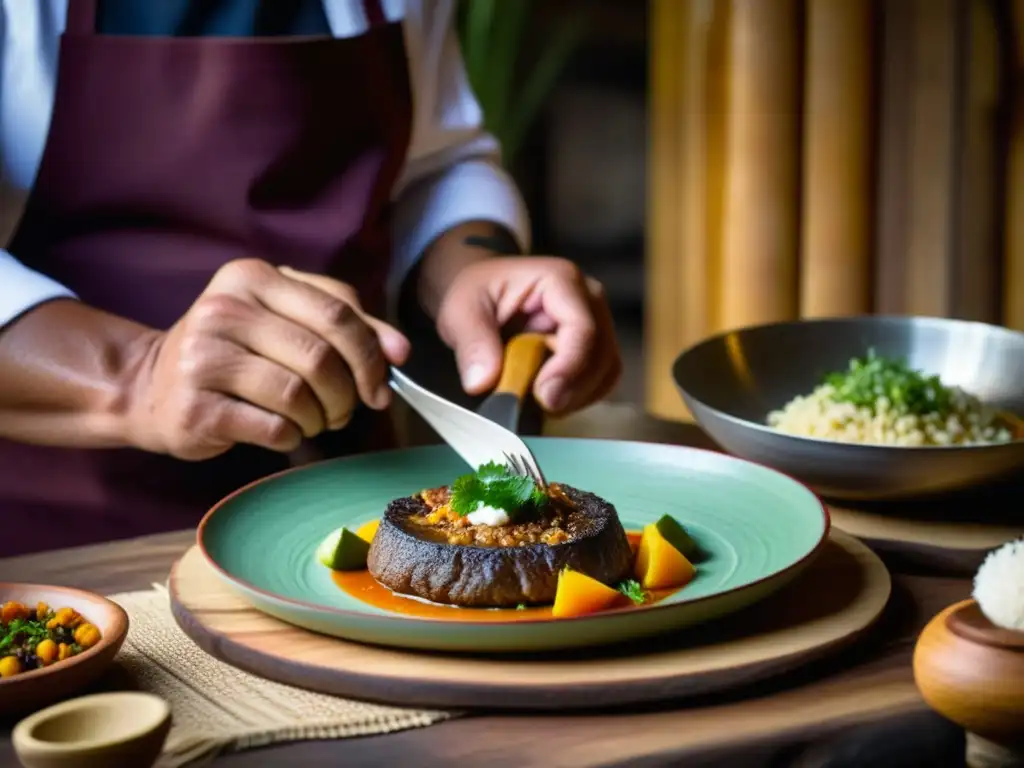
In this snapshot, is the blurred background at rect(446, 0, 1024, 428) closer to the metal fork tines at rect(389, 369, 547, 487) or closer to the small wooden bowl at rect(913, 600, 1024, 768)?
the metal fork tines at rect(389, 369, 547, 487)

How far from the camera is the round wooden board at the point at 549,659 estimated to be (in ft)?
2.97

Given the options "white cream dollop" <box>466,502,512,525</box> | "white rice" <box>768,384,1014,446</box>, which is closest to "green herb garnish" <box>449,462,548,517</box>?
"white cream dollop" <box>466,502,512,525</box>

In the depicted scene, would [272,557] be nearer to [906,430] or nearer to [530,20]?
[906,430]

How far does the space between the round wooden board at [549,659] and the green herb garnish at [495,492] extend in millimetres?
200

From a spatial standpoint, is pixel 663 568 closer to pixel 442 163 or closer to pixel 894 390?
pixel 894 390

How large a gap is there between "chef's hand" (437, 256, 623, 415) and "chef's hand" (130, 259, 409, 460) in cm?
21

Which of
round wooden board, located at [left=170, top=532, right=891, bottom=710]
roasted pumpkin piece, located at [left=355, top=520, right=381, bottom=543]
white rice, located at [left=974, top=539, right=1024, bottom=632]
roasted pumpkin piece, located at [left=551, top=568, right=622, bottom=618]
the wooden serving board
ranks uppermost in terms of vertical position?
white rice, located at [left=974, top=539, right=1024, bottom=632]

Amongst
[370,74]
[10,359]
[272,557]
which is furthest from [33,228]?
[272,557]

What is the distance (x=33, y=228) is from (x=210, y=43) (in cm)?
34

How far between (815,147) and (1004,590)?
2406mm

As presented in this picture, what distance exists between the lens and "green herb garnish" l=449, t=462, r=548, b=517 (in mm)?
1143

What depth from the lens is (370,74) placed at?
1.88 m

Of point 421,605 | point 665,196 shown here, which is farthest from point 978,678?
point 665,196

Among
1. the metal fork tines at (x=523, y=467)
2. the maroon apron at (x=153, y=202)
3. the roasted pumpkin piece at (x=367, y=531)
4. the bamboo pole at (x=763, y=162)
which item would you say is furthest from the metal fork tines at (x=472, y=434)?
the bamboo pole at (x=763, y=162)
